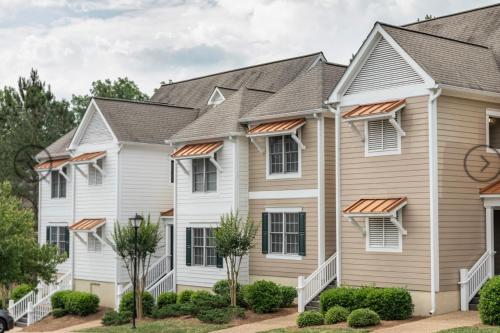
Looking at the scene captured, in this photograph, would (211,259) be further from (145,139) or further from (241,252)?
(145,139)

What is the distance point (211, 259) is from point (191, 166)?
3965mm

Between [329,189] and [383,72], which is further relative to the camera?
[329,189]

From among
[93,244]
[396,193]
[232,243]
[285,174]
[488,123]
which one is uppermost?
[488,123]

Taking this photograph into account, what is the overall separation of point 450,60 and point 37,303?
2141 centimetres

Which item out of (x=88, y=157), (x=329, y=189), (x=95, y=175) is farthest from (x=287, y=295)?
(x=95, y=175)

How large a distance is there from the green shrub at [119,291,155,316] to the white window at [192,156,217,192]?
4738 millimetres

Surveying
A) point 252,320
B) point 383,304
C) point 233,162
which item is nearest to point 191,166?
point 233,162

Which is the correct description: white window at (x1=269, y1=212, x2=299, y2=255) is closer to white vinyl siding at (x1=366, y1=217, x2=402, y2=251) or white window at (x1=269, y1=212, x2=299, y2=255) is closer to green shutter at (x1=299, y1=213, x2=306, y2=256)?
green shutter at (x1=299, y1=213, x2=306, y2=256)

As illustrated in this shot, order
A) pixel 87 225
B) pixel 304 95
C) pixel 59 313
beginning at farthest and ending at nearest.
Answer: pixel 87 225 < pixel 59 313 < pixel 304 95

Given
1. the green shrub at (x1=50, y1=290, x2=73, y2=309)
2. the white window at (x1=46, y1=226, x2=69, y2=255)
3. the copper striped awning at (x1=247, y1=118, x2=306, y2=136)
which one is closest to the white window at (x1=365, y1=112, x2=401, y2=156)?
the copper striped awning at (x1=247, y1=118, x2=306, y2=136)

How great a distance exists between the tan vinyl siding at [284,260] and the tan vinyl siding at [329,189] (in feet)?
1.37

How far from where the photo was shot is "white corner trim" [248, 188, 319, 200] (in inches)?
1166

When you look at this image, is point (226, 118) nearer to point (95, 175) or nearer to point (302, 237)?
point (302, 237)

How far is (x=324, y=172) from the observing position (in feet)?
96.2
